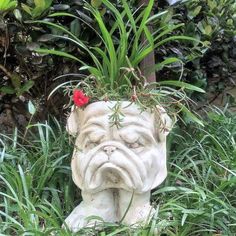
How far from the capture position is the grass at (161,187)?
9.12 feet

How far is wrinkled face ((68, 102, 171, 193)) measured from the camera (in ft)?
8.87

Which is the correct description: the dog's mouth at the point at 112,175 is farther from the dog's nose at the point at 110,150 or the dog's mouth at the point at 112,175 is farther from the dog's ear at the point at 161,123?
the dog's ear at the point at 161,123

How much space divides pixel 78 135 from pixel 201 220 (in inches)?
28.1

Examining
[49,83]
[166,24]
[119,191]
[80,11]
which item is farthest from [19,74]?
[119,191]

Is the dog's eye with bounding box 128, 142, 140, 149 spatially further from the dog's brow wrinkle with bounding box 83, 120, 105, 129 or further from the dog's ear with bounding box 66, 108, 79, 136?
the dog's ear with bounding box 66, 108, 79, 136

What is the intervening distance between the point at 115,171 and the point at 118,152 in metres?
0.09

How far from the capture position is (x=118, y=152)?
270cm

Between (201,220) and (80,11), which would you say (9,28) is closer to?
(80,11)

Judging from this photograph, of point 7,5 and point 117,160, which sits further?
point 7,5

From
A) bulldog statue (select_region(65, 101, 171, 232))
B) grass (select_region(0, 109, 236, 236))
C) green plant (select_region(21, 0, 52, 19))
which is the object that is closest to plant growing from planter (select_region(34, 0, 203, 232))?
bulldog statue (select_region(65, 101, 171, 232))


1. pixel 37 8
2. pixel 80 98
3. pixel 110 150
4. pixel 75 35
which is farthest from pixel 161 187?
pixel 37 8

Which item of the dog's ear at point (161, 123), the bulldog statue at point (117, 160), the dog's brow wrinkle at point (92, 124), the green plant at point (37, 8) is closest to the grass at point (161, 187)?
the bulldog statue at point (117, 160)

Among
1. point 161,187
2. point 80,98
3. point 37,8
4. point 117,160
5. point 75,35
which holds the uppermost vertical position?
point 37,8

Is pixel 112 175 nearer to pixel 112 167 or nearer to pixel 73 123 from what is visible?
pixel 112 167
